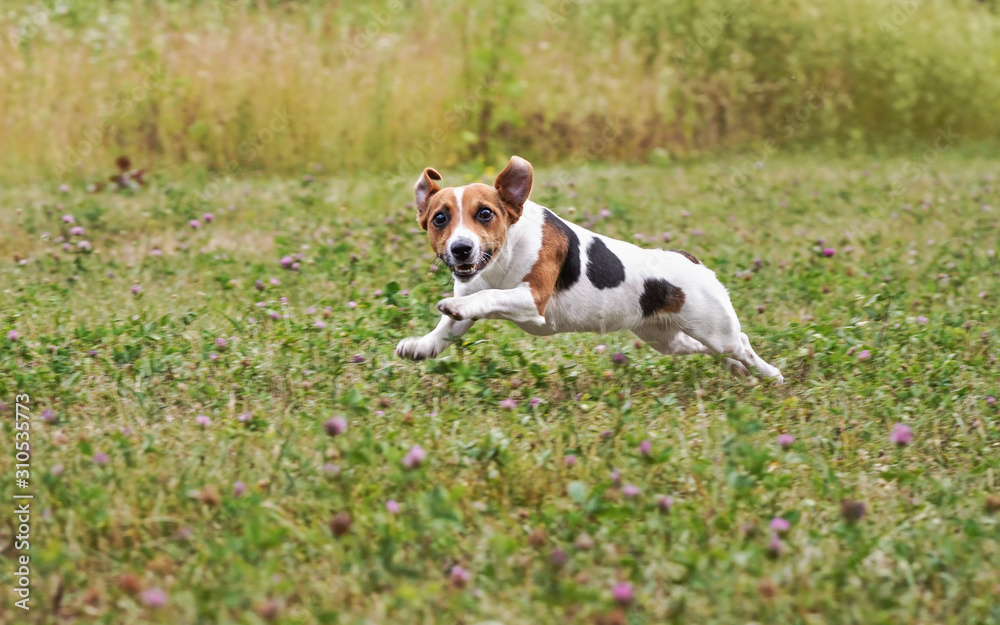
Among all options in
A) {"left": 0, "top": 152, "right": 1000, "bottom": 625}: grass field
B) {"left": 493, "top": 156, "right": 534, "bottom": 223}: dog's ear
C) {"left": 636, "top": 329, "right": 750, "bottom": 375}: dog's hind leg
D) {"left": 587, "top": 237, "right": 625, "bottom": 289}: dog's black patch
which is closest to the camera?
{"left": 0, "top": 152, "right": 1000, "bottom": 625}: grass field

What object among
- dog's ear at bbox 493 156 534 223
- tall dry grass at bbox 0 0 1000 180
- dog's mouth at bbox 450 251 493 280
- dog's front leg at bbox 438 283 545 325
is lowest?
tall dry grass at bbox 0 0 1000 180

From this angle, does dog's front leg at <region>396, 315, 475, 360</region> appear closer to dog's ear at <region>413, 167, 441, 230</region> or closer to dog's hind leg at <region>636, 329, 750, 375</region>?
dog's ear at <region>413, 167, 441, 230</region>

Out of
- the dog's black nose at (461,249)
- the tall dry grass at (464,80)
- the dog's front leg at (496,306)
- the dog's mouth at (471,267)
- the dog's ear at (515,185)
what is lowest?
the tall dry grass at (464,80)

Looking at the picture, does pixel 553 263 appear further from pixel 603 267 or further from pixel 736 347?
pixel 736 347

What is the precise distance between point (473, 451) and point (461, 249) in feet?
3.02

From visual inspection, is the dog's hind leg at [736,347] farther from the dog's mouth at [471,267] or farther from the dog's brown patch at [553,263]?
the dog's mouth at [471,267]

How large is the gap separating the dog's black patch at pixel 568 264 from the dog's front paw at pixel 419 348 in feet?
1.88

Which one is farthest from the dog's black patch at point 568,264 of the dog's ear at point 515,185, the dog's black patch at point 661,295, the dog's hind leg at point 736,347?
the dog's hind leg at point 736,347

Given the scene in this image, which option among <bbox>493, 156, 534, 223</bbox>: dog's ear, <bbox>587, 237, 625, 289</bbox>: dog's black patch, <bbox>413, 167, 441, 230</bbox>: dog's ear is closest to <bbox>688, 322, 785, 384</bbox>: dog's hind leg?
<bbox>587, 237, 625, 289</bbox>: dog's black patch

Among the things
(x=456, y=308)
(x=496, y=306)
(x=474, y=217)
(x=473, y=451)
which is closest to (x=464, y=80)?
(x=474, y=217)

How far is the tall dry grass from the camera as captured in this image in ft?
32.6

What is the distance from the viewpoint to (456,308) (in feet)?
12.7

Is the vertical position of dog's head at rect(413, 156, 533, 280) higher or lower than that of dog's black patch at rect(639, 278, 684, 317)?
higher

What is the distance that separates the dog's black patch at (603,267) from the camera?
4383 millimetres
